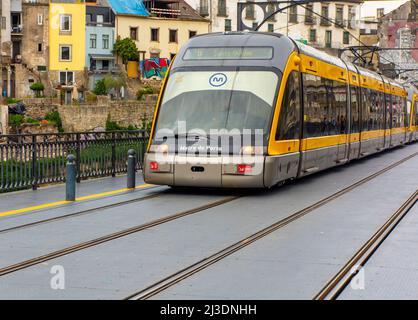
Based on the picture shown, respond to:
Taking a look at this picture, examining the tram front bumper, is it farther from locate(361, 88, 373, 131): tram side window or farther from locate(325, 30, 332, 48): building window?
locate(325, 30, 332, 48): building window

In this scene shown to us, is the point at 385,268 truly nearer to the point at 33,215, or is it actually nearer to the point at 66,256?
the point at 66,256

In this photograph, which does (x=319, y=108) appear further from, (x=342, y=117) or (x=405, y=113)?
(x=405, y=113)

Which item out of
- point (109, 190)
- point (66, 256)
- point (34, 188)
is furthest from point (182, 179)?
point (66, 256)

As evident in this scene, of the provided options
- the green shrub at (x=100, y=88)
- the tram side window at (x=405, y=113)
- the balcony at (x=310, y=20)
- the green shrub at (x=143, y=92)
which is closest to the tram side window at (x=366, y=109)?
the tram side window at (x=405, y=113)

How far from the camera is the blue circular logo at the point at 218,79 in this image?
1683 centimetres

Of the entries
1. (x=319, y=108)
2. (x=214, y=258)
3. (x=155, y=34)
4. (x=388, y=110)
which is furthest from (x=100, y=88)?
(x=214, y=258)

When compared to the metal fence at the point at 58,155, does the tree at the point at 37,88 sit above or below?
above

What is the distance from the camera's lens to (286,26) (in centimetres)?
10106

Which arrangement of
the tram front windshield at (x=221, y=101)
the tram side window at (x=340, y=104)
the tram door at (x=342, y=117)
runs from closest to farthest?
the tram front windshield at (x=221, y=101)
the tram side window at (x=340, y=104)
the tram door at (x=342, y=117)

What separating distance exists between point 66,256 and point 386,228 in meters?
4.79

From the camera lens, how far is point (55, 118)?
258 ft

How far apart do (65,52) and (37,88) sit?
515cm

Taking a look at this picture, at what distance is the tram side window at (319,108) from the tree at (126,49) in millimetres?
63018

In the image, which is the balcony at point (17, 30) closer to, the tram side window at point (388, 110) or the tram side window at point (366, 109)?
the tram side window at point (388, 110)
